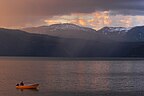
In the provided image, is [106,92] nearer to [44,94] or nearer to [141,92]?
[141,92]

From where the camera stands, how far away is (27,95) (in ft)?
260

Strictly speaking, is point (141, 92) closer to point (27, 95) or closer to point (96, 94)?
point (96, 94)

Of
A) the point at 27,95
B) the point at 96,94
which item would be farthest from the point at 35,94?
the point at 96,94

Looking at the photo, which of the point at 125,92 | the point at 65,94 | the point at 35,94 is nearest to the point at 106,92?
the point at 125,92

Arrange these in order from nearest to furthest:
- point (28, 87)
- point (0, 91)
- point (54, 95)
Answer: point (54, 95)
point (0, 91)
point (28, 87)

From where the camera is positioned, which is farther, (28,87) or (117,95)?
(28,87)

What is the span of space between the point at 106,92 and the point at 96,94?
206 inches

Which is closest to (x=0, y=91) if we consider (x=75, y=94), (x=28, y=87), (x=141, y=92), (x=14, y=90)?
(x=14, y=90)

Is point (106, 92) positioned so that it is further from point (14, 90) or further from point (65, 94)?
point (14, 90)

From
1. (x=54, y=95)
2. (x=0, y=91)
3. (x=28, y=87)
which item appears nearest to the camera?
(x=54, y=95)

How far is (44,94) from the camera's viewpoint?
79000 millimetres

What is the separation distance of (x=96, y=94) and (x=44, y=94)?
11.2m

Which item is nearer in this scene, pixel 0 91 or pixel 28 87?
pixel 0 91

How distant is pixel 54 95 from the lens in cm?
7625
